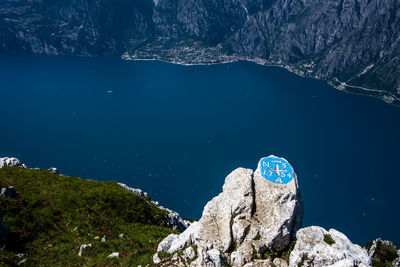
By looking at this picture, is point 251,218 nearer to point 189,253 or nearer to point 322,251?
point 322,251

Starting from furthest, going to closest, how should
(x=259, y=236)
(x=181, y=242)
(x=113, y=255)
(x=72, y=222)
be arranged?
(x=72, y=222) < (x=113, y=255) < (x=181, y=242) < (x=259, y=236)

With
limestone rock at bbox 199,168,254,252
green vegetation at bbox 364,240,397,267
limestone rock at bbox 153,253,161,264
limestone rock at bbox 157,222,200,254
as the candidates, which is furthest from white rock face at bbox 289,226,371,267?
green vegetation at bbox 364,240,397,267

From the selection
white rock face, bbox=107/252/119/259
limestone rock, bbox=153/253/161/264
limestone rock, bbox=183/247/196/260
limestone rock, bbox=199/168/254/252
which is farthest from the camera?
white rock face, bbox=107/252/119/259

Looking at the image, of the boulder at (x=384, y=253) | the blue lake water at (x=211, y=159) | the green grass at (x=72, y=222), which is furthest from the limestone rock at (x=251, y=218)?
the blue lake water at (x=211, y=159)

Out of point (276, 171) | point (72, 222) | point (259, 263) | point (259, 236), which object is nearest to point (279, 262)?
point (259, 263)

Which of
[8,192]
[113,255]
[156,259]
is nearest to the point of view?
[156,259]

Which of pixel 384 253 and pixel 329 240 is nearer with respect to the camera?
pixel 329 240

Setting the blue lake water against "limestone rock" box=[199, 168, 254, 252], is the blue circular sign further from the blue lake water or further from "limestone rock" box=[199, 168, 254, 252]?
the blue lake water

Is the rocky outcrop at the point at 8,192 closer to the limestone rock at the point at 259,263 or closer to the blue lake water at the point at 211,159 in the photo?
the limestone rock at the point at 259,263
